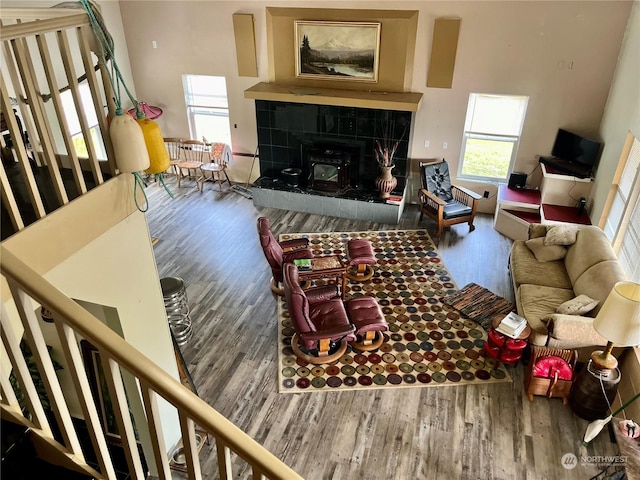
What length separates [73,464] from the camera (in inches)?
71.7

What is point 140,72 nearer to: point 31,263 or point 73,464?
point 31,263

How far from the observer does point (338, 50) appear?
722 cm

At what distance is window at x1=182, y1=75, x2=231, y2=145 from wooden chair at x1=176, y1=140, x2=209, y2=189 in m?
0.21

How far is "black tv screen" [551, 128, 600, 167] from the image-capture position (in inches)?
253

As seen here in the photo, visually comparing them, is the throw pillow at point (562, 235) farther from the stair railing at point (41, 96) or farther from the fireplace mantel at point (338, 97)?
the stair railing at point (41, 96)

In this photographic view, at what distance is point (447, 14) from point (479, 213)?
317 centimetres

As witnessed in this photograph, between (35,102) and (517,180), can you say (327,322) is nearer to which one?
(35,102)

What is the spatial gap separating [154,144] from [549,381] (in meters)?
3.98

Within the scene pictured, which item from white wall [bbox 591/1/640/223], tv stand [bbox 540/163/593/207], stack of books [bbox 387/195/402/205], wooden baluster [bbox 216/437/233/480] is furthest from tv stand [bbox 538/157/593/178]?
wooden baluster [bbox 216/437/233/480]

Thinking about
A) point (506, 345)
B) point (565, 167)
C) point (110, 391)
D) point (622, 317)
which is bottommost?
point (506, 345)

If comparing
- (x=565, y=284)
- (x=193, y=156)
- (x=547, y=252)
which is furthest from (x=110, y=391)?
(x=193, y=156)

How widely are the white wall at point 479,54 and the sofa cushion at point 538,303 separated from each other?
2819mm

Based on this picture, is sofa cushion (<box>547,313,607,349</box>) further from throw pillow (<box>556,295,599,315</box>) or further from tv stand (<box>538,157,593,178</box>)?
tv stand (<box>538,157,593,178</box>)

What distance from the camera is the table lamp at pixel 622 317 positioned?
3.47 m
